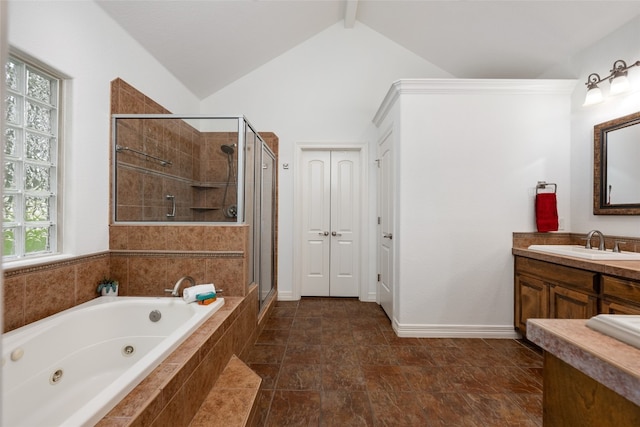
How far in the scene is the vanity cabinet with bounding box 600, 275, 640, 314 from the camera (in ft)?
5.61

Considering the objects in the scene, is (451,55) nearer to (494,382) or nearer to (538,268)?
(538,268)

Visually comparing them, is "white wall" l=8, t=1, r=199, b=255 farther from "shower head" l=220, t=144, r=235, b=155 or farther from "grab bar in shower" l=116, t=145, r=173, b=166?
"shower head" l=220, t=144, r=235, b=155

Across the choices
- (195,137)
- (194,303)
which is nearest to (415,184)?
(194,303)

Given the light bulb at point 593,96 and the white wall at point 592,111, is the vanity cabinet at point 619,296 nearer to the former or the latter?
the white wall at point 592,111

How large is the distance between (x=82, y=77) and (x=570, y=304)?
3.63 metres

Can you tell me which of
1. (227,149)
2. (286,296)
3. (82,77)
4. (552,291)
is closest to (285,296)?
(286,296)

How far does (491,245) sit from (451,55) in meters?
2.17

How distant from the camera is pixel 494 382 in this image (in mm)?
2018

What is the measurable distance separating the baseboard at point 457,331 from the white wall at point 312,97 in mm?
1047

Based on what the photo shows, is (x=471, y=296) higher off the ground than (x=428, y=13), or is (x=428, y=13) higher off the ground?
(x=428, y=13)

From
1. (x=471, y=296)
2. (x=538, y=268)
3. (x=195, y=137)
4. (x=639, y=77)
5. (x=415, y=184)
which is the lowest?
(x=471, y=296)

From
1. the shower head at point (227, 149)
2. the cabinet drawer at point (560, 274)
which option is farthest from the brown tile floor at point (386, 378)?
the shower head at point (227, 149)

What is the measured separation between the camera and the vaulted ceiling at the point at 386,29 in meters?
2.37

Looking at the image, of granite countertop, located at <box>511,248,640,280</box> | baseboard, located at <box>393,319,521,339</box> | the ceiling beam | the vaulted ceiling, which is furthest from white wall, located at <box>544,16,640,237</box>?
the ceiling beam
